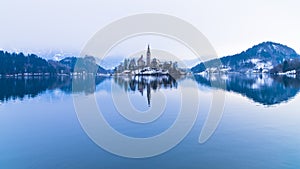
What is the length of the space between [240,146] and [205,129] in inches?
227

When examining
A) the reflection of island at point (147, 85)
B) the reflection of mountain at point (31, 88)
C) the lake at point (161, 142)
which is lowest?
the lake at point (161, 142)

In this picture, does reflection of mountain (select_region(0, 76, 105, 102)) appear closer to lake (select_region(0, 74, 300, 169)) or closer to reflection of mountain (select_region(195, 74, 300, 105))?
lake (select_region(0, 74, 300, 169))

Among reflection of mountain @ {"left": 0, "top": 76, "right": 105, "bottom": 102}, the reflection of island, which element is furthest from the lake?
reflection of mountain @ {"left": 0, "top": 76, "right": 105, "bottom": 102}

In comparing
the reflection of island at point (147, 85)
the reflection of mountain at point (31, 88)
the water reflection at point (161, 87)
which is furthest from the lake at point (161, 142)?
the reflection of mountain at point (31, 88)

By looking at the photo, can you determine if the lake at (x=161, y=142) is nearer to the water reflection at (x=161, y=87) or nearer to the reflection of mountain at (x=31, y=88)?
the water reflection at (x=161, y=87)

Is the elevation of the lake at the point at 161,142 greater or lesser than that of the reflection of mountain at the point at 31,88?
lesser

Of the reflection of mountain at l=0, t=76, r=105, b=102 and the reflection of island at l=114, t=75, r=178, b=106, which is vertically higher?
the reflection of island at l=114, t=75, r=178, b=106

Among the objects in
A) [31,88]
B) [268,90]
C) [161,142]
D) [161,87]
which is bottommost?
[161,142]

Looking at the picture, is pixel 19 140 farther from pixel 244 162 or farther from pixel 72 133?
pixel 244 162

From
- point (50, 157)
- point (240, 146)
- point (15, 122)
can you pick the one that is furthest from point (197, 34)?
point (15, 122)

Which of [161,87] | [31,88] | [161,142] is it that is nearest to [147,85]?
[161,87]

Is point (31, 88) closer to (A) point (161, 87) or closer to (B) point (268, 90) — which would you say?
(A) point (161, 87)

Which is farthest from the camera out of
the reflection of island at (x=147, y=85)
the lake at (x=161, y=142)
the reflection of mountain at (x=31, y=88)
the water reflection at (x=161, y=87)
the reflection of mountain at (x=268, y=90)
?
the reflection of island at (x=147, y=85)

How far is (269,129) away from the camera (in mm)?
24312
